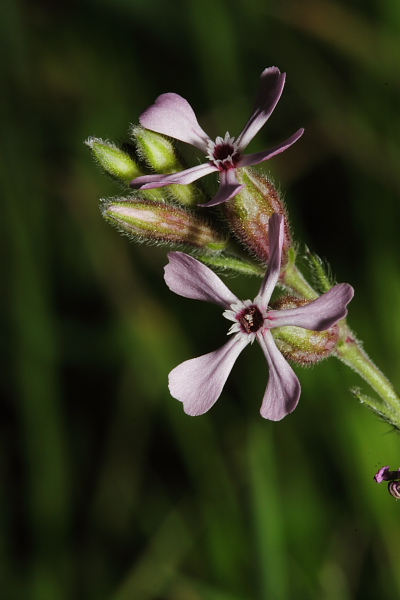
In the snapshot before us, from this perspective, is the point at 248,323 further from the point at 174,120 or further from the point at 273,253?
the point at 174,120

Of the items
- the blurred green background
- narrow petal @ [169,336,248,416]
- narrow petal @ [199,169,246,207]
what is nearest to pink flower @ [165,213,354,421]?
narrow petal @ [169,336,248,416]

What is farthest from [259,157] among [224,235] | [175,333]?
[175,333]

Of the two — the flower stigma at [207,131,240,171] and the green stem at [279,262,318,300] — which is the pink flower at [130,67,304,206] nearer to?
the flower stigma at [207,131,240,171]

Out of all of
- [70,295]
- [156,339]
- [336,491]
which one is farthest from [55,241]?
[336,491]

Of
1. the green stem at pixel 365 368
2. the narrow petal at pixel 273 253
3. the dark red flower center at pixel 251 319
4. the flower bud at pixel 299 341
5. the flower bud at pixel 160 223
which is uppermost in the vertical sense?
the flower bud at pixel 160 223

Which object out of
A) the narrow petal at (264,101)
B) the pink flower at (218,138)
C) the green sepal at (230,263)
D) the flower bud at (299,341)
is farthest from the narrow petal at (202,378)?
the narrow petal at (264,101)

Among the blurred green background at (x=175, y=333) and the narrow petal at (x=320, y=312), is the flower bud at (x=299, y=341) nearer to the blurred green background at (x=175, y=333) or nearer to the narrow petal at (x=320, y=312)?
the narrow petal at (x=320, y=312)

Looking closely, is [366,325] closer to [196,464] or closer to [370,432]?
[370,432]
